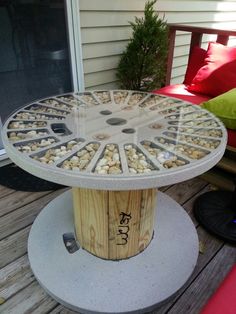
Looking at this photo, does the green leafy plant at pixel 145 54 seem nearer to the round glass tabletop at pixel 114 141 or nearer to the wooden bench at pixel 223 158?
the wooden bench at pixel 223 158

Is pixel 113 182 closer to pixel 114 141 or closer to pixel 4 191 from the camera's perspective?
pixel 114 141

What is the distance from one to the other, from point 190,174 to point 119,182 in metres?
0.25

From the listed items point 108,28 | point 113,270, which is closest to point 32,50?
point 108,28

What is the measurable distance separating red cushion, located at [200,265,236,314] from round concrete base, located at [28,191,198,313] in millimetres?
496

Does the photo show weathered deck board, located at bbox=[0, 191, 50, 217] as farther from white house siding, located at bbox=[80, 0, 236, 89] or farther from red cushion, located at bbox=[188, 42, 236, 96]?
red cushion, located at bbox=[188, 42, 236, 96]

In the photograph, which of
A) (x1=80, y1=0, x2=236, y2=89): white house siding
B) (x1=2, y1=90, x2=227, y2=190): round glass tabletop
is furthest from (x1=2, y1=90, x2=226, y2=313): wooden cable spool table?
(x1=80, y1=0, x2=236, y2=89): white house siding

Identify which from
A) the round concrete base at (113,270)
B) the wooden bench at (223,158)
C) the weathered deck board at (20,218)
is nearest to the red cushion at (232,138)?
the wooden bench at (223,158)

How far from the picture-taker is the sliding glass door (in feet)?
6.46

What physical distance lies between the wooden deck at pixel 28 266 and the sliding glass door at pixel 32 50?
82 cm

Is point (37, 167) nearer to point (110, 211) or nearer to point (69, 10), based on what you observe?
point (110, 211)

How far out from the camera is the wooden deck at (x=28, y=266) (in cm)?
120

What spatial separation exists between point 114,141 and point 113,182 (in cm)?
29

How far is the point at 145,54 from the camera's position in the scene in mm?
2576

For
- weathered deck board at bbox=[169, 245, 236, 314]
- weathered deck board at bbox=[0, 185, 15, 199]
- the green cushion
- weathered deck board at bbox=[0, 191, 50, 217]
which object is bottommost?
weathered deck board at bbox=[169, 245, 236, 314]
